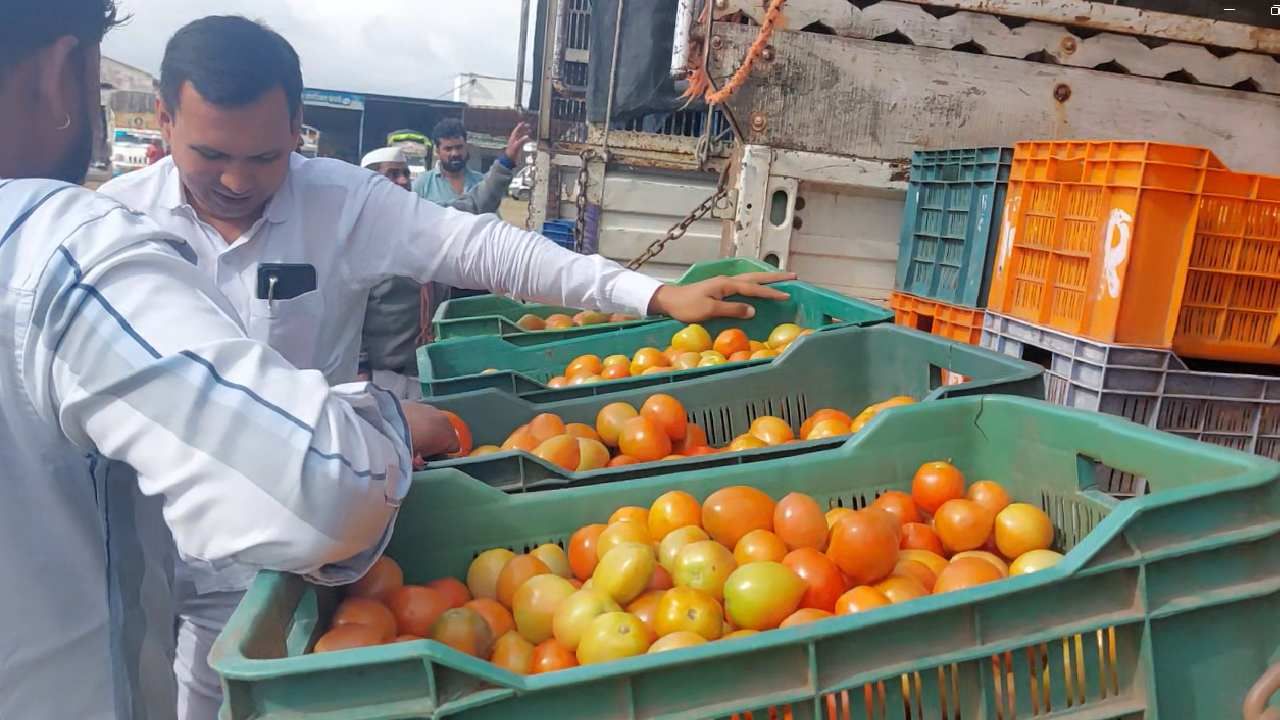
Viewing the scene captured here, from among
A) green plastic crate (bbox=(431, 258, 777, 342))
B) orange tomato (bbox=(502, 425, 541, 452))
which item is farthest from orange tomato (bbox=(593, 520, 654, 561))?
green plastic crate (bbox=(431, 258, 777, 342))

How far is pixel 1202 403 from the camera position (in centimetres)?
280

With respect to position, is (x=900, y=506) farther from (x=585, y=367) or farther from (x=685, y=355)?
(x=585, y=367)

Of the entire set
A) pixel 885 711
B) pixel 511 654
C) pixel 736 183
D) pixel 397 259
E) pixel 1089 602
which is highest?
pixel 736 183

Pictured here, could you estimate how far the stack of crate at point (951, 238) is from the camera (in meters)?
3.39

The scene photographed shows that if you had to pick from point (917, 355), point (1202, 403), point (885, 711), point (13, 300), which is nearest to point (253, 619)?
point (13, 300)

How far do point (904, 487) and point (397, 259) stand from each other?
1.44 metres

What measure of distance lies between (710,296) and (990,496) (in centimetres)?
123

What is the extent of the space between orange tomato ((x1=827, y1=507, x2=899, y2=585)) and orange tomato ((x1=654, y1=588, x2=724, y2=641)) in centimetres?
25

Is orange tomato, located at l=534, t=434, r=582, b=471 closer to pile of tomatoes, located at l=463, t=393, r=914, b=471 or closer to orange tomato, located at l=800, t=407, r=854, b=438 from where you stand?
pile of tomatoes, located at l=463, t=393, r=914, b=471

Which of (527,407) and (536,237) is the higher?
(536,237)

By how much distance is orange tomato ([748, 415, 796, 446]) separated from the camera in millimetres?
2367

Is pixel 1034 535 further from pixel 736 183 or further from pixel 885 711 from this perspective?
pixel 736 183

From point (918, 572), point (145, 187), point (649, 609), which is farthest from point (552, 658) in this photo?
point (145, 187)

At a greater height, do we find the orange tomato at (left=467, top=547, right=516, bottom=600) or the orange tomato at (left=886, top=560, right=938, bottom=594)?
the orange tomato at (left=886, top=560, right=938, bottom=594)
